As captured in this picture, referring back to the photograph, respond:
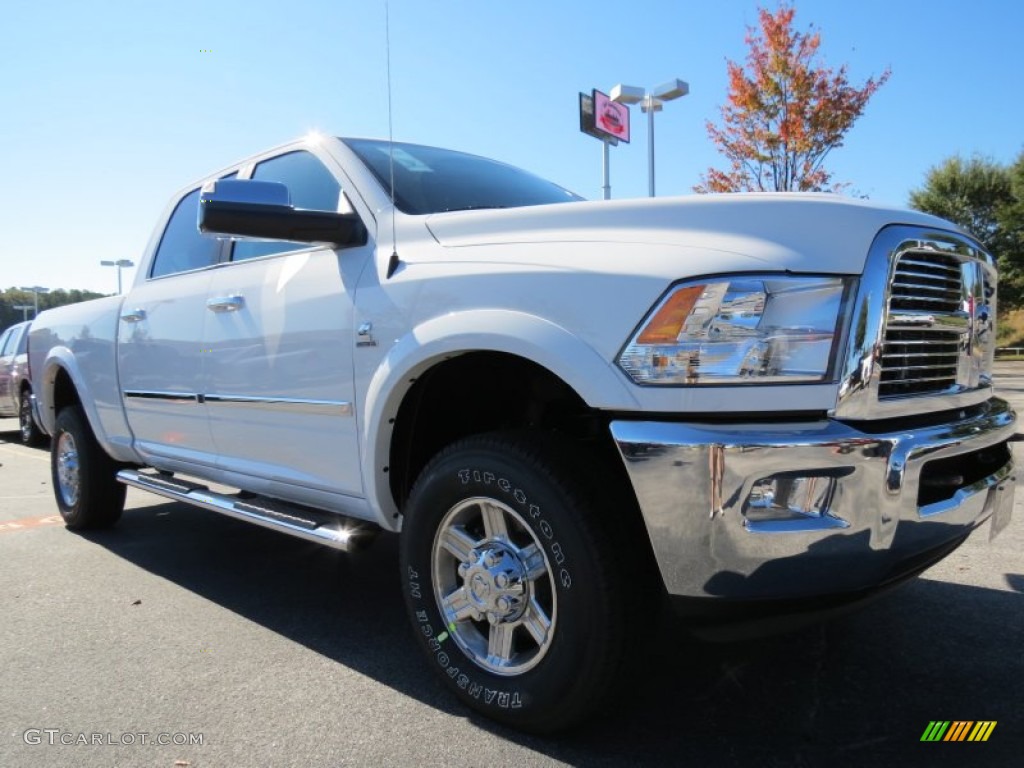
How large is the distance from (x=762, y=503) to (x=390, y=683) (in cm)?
151

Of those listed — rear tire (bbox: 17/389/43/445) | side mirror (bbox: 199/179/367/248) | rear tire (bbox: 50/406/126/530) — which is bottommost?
rear tire (bbox: 17/389/43/445)

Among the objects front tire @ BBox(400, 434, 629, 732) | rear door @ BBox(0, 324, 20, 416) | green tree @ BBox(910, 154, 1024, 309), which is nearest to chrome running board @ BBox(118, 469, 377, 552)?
front tire @ BBox(400, 434, 629, 732)

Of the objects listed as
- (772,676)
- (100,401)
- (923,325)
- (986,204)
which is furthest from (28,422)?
(986,204)

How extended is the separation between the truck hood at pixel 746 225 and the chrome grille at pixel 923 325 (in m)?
0.13

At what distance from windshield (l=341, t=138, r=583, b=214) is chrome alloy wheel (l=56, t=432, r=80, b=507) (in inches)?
125

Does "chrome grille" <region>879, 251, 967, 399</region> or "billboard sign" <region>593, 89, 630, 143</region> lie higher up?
"billboard sign" <region>593, 89, 630, 143</region>

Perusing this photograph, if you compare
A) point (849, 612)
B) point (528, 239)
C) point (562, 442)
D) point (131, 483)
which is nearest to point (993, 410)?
point (849, 612)

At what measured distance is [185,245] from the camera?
4.26 metres

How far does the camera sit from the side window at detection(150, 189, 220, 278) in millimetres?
3988

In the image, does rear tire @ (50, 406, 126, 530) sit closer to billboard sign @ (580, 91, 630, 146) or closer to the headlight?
the headlight

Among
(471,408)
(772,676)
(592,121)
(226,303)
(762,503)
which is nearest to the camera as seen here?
(762,503)

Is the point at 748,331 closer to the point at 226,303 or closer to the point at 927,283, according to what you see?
the point at 927,283

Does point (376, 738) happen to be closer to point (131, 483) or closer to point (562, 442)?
point (562, 442)

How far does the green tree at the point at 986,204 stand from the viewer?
90.2ft
